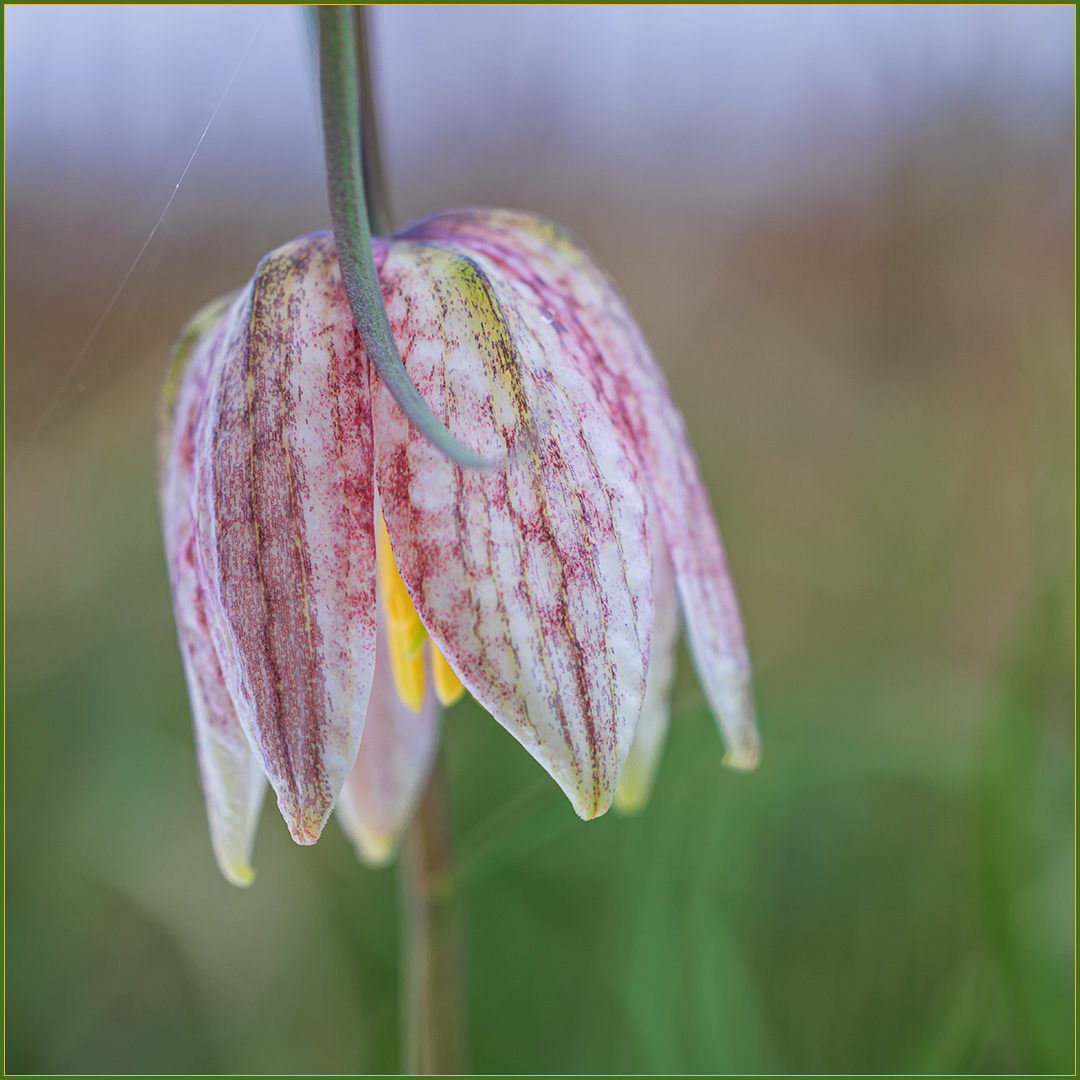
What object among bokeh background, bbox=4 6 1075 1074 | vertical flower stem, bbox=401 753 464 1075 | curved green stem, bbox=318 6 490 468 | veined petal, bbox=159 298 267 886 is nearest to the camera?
curved green stem, bbox=318 6 490 468

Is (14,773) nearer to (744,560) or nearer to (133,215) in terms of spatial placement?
(133,215)

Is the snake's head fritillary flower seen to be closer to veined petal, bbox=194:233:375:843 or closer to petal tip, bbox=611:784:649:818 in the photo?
veined petal, bbox=194:233:375:843

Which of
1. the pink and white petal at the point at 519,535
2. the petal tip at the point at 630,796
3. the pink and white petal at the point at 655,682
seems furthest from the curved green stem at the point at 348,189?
the petal tip at the point at 630,796

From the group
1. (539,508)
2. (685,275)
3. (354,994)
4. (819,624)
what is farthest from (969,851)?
(685,275)

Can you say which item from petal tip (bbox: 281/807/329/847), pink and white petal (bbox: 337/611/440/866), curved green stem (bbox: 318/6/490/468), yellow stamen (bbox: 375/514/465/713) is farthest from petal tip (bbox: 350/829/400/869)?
curved green stem (bbox: 318/6/490/468)

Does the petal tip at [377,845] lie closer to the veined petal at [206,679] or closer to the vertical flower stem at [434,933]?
the vertical flower stem at [434,933]

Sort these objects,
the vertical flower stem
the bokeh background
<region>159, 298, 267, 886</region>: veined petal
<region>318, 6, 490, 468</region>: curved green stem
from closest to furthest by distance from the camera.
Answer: <region>318, 6, 490, 468</region>: curved green stem → <region>159, 298, 267, 886</region>: veined petal → the vertical flower stem → the bokeh background
